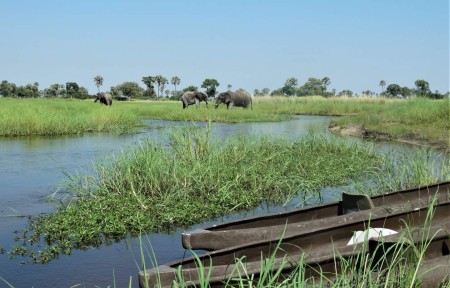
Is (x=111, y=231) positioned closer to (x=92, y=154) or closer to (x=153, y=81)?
(x=92, y=154)

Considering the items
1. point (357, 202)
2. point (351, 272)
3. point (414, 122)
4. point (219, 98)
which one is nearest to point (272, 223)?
point (357, 202)

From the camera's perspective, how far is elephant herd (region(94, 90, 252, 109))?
3600cm

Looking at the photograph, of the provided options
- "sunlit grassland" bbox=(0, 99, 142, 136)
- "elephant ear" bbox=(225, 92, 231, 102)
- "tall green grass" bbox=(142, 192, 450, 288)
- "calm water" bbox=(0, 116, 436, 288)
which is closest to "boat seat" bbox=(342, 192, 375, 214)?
"tall green grass" bbox=(142, 192, 450, 288)

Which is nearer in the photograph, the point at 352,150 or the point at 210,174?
the point at 210,174

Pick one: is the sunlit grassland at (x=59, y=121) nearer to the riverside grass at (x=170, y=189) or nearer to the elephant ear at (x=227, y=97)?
the riverside grass at (x=170, y=189)

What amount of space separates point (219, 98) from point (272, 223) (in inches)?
1284

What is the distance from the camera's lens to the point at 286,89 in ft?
308

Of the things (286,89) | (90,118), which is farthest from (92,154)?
(286,89)

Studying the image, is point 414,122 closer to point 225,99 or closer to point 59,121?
point 59,121

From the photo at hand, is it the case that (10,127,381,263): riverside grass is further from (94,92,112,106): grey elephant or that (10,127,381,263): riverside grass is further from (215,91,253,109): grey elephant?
(94,92,112,106): grey elephant

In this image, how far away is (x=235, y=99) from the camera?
128 feet

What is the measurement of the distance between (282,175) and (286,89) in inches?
3372

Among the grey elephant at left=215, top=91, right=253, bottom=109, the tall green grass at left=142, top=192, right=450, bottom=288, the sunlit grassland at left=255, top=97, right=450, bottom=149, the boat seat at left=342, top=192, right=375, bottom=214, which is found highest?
the grey elephant at left=215, top=91, right=253, bottom=109

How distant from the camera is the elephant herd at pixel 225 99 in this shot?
36.0 m
